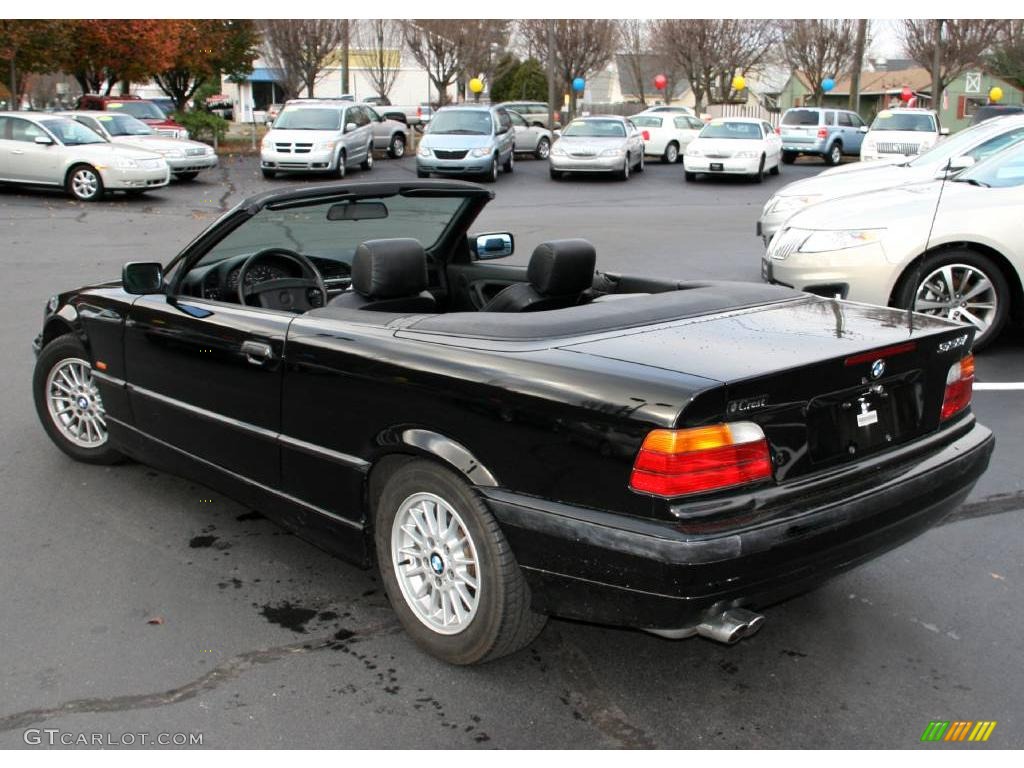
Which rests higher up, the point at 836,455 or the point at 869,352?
the point at 869,352

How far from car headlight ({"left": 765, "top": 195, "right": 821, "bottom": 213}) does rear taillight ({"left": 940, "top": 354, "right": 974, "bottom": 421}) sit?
7953 mm

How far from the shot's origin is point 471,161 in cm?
2444

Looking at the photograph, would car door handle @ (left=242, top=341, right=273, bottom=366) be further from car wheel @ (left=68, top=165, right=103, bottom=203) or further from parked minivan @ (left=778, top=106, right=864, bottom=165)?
parked minivan @ (left=778, top=106, right=864, bottom=165)

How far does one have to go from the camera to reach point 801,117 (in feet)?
106

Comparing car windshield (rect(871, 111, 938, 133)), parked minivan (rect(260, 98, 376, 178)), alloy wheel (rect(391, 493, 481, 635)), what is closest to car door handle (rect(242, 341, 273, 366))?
alloy wheel (rect(391, 493, 481, 635))

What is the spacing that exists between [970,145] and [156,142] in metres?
17.4

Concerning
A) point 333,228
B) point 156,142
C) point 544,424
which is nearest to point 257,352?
point 333,228

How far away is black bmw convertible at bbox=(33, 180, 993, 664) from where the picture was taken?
119 inches

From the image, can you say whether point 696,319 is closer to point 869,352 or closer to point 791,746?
point 869,352

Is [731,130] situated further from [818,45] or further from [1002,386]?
[818,45]

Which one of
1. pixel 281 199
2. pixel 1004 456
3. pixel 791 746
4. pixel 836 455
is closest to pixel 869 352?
pixel 836 455

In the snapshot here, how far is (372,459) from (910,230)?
5.37m

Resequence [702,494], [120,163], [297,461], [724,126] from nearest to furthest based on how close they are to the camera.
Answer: [702,494] → [297,461] → [120,163] → [724,126]

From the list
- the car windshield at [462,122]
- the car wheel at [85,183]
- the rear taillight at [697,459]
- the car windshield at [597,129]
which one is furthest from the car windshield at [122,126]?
the rear taillight at [697,459]
